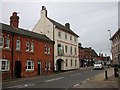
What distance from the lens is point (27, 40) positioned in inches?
1394

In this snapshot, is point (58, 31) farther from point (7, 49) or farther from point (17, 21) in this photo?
point (7, 49)

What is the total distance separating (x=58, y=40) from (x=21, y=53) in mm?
14847

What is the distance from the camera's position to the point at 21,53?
3353cm

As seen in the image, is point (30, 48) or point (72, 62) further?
point (72, 62)

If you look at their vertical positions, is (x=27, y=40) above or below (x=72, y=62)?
above

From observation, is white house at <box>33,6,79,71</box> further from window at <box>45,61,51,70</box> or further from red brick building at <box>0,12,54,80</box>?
red brick building at <box>0,12,54,80</box>

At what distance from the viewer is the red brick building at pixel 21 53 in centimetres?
3003

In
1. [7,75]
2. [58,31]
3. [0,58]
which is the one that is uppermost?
[58,31]

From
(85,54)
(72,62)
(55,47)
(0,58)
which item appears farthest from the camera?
(85,54)

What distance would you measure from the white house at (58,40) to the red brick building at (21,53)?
3206 millimetres

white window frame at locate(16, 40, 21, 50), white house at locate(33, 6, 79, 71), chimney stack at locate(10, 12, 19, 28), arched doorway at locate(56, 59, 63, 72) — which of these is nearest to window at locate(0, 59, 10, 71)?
white window frame at locate(16, 40, 21, 50)

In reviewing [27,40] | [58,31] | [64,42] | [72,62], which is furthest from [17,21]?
[72,62]

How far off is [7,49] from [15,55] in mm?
2097

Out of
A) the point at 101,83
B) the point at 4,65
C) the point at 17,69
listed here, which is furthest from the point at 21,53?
the point at 101,83
